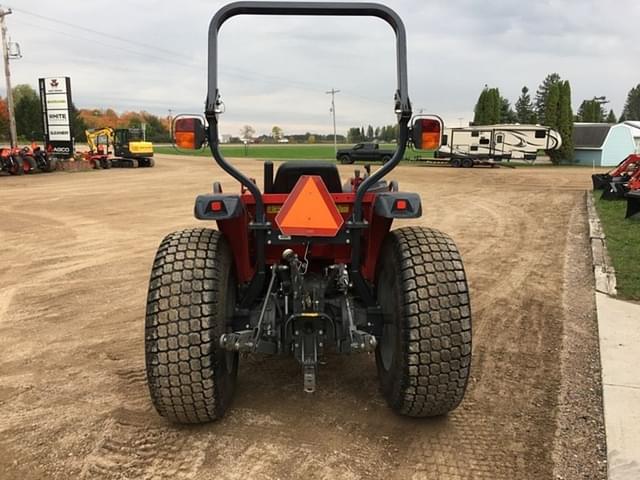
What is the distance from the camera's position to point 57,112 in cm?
2586

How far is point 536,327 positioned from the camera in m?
4.77

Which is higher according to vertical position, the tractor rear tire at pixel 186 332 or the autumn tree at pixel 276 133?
the autumn tree at pixel 276 133

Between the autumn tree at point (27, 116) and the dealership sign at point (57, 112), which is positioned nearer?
the dealership sign at point (57, 112)

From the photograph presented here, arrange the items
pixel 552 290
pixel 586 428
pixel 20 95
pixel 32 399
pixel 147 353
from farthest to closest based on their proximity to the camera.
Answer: pixel 20 95 → pixel 552 290 → pixel 32 399 → pixel 586 428 → pixel 147 353

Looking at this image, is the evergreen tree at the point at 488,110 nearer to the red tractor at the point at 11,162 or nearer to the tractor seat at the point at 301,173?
the red tractor at the point at 11,162

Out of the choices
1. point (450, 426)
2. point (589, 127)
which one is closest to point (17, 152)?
point (450, 426)

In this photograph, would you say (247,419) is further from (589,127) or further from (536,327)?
(589,127)

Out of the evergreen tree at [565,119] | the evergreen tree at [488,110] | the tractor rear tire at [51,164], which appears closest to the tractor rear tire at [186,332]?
the tractor rear tire at [51,164]

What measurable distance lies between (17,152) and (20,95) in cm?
5527

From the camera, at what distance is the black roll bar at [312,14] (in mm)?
2852

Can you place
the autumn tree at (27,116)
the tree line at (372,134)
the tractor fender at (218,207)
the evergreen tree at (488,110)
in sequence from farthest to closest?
the autumn tree at (27,116) < the evergreen tree at (488,110) < the tree line at (372,134) < the tractor fender at (218,207)

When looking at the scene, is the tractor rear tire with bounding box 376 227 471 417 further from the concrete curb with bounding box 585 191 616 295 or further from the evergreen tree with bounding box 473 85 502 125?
the evergreen tree with bounding box 473 85 502 125

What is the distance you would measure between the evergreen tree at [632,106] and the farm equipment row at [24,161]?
115553 mm

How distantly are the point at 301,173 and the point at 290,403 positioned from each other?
1.42 metres
